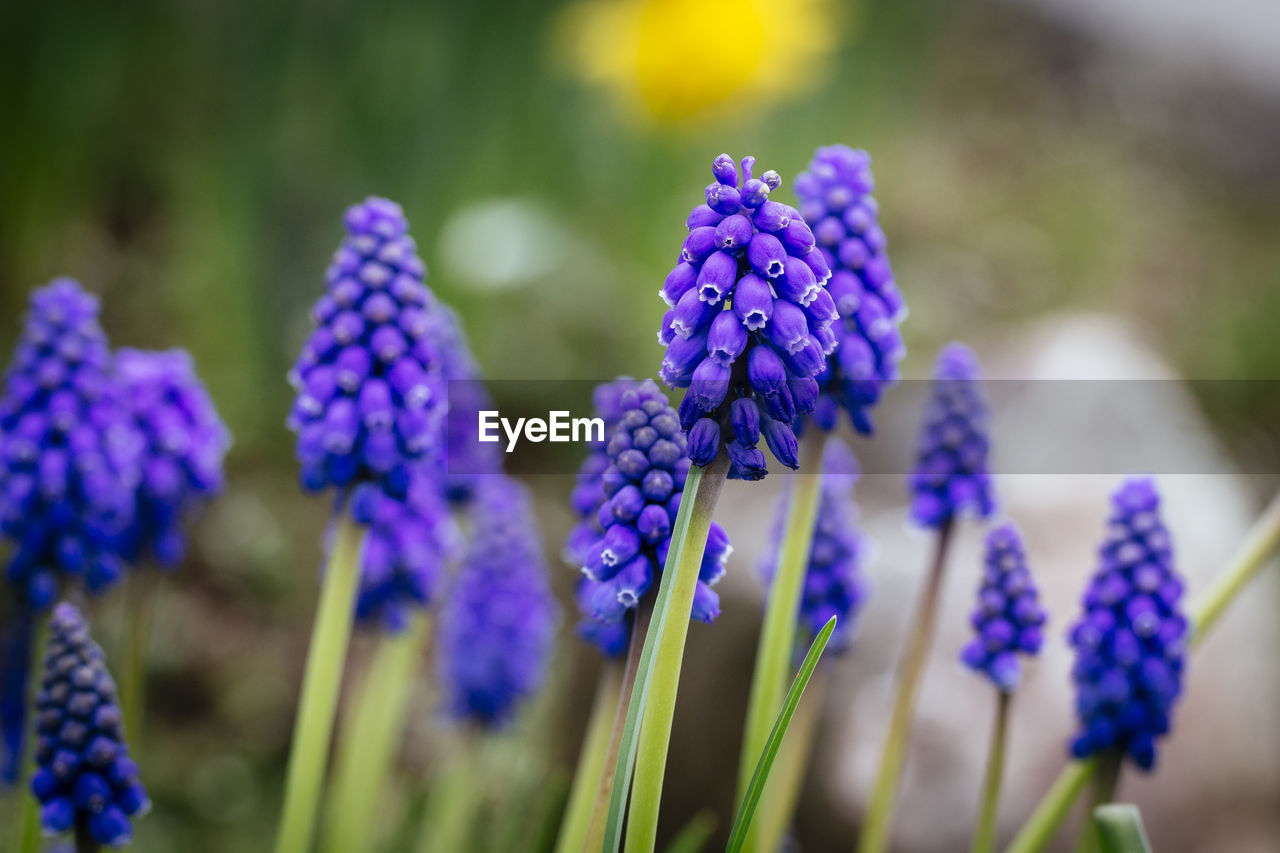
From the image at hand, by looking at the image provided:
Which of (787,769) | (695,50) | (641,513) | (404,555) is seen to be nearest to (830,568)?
(787,769)

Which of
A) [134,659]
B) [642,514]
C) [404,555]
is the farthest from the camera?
[404,555]

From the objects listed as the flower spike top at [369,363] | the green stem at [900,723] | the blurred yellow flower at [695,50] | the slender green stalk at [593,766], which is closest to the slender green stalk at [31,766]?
the flower spike top at [369,363]

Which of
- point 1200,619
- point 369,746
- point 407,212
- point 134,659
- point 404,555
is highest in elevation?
point 407,212

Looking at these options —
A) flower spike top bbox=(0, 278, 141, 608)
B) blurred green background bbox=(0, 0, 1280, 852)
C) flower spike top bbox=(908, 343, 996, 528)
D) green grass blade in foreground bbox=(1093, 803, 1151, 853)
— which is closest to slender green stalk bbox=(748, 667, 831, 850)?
flower spike top bbox=(908, 343, 996, 528)

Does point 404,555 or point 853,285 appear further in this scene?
point 404,555

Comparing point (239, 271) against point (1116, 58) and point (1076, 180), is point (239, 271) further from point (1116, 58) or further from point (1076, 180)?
point (1116, 58)

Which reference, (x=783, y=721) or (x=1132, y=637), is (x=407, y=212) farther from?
(x=783, y=721)
